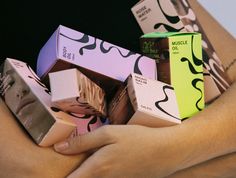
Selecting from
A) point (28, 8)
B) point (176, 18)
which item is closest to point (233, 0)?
point (176, 18)

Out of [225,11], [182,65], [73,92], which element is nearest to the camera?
[73,92]

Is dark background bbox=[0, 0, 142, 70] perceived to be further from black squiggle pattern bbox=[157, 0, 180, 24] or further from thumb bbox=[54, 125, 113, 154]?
thumb bbox=[54, 125, 113, 154]

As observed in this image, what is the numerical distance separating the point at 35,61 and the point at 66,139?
206 millimetres

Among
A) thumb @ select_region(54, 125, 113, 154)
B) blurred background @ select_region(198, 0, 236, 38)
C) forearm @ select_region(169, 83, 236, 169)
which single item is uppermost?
thumb @ select_region(54, 125, 113, 154)

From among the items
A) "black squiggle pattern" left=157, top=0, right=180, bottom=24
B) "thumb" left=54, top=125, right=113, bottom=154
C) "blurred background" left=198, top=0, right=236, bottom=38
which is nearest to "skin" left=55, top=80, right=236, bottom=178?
"thumb" left=54, top=125, right=113, bottom=154

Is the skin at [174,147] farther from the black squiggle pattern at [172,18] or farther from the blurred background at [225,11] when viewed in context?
the blurred background at [225,11]

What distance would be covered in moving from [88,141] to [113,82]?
12 centimetres

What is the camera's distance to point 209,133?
2.27 ft

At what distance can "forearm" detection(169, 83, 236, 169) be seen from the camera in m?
0.66

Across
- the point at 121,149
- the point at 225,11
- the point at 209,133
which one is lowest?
the point at 225,11

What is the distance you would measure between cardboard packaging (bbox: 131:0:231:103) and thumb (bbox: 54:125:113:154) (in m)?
0.22

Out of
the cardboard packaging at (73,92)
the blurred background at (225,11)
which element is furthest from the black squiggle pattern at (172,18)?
the blurred background at (225,11)

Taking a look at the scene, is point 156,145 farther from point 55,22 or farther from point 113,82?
point 55,22

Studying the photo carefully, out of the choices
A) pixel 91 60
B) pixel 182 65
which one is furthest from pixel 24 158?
pixel 182 65
